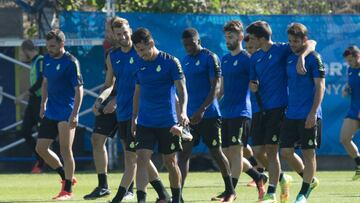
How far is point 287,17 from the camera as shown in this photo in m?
21.4

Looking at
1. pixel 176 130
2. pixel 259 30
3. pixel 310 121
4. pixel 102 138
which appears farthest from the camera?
pixel 102 138

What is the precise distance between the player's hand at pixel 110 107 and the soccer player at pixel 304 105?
2.57 m

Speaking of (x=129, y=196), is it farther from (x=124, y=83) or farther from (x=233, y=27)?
(x=233, y=27)

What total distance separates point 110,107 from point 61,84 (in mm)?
950

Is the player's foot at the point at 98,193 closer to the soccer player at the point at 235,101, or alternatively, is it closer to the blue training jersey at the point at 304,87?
the soccer player at the point at 235,101

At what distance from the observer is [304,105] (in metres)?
12.8

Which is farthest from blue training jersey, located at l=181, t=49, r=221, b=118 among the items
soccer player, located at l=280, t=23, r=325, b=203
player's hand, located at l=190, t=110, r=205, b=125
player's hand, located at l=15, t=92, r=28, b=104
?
player's hand, located at l=15, t=92, r=28, b=104

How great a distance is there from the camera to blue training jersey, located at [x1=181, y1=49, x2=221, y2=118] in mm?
14000

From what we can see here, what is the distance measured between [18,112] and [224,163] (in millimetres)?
8376

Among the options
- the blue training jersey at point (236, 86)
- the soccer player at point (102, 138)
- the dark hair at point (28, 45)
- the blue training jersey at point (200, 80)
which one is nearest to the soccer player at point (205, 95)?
the blue training jersey at point (200, 80)

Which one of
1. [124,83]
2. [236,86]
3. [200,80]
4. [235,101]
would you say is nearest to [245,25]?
[236,86]

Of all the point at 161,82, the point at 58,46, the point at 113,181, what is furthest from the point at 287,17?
the point at 161,82

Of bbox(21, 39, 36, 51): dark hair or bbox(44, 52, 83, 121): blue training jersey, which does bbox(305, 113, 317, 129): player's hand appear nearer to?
bbox(44, 52, 83, 121): blue training jersey

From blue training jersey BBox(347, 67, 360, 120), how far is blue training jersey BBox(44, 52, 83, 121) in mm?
6105
